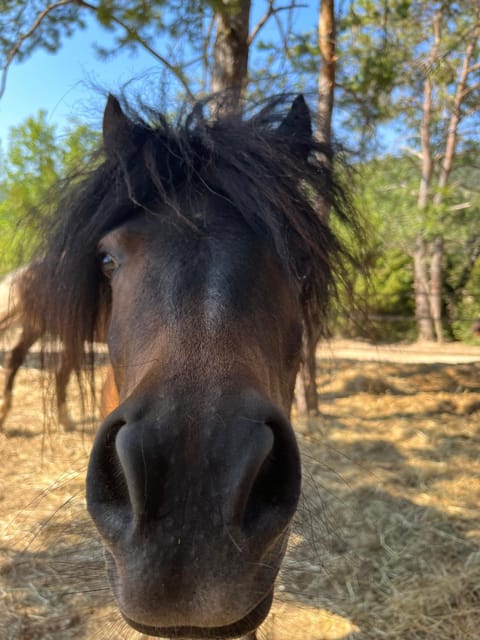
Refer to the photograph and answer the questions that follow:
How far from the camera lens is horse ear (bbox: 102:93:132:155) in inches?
74.5

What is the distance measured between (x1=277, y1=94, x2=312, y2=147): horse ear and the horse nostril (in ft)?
4.78

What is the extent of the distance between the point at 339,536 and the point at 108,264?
2.74 metres

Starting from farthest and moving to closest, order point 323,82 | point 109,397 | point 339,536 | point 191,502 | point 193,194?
point 323,82
point 339,536
point 109,397
point 193,194
point 191,502

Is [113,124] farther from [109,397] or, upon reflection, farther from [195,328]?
[109,397]

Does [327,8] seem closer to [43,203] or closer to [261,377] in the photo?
[43,203]

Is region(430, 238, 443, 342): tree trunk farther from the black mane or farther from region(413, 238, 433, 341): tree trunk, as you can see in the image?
the black mane

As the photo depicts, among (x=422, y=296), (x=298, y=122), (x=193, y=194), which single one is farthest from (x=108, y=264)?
(x=422, y=296)

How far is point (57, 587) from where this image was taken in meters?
2.83

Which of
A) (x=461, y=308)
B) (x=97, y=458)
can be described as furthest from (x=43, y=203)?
(x=461, y=308)

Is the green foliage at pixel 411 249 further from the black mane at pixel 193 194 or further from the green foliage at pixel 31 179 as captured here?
the black mane at pixel 193 194

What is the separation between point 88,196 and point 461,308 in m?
20.9

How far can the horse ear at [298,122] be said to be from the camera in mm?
2109

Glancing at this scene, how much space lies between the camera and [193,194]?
5.48 ft

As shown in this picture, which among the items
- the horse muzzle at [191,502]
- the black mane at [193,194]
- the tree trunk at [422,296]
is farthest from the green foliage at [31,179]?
the tree trunk at [422,296]
